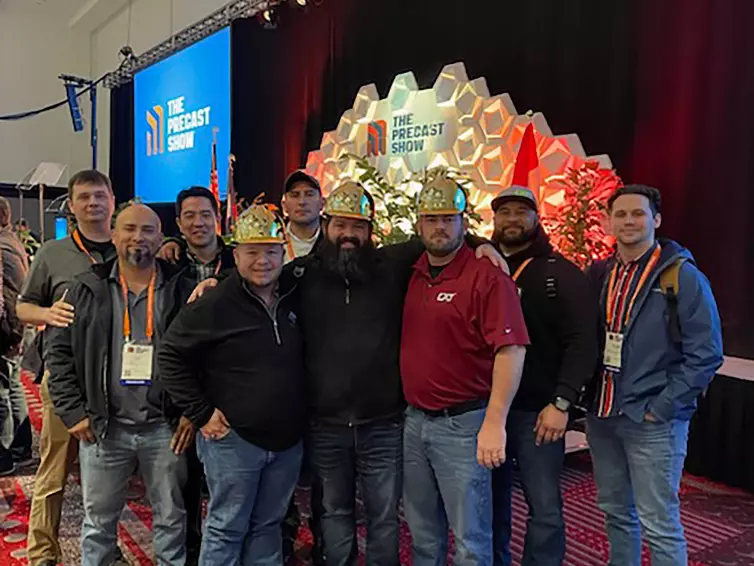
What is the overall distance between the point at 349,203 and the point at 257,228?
0.30m

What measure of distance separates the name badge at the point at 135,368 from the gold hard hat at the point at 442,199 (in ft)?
3.22

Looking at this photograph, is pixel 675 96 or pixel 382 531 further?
pixel 675 96

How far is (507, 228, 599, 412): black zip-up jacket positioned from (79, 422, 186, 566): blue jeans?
3.69ft

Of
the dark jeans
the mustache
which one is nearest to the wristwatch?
the mustache

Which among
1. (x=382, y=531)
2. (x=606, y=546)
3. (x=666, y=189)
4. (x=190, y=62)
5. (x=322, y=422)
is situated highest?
(x=190, y=62)

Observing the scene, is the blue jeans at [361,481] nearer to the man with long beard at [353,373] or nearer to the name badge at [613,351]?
the man with long beard at [353,373]

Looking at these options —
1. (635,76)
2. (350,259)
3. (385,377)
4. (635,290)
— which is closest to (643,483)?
(635,290)

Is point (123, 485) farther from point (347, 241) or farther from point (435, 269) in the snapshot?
point (435, 269)

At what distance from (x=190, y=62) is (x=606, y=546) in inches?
340

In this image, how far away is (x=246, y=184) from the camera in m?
9.13

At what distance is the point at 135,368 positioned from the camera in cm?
221

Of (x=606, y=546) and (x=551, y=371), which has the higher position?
(x=551, y=371)

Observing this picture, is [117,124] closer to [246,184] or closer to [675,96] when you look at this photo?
[246,184]

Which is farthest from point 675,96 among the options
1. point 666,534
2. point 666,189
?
point 666,534
